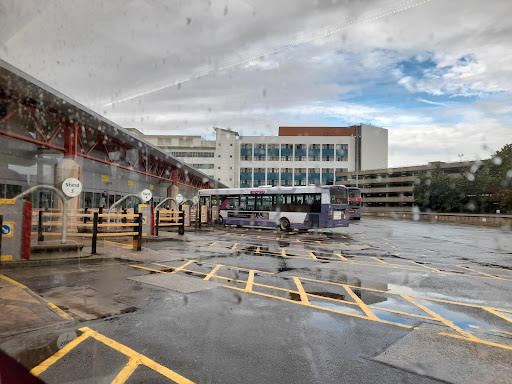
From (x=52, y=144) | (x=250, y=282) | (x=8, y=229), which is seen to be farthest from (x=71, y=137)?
(x=250, y=282)

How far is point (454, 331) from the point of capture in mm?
4965

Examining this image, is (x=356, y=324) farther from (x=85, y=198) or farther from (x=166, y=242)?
(x=85, y=198)

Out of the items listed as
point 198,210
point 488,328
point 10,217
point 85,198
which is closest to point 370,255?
point 488,328

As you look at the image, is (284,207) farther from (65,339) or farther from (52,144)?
(65,339)

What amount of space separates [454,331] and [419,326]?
45 cm

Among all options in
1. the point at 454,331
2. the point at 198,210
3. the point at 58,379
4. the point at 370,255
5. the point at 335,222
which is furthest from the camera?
the point at 198,210

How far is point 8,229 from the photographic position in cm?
854

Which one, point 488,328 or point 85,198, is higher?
point 85,198

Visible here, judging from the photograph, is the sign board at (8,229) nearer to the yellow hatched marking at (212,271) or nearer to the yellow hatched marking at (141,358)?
the yellow hatched marking at (212,271)

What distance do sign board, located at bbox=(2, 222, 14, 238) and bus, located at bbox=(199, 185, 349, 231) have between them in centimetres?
1732

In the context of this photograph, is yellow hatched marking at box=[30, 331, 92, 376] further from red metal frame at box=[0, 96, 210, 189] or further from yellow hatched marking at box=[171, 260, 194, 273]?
red metal frame at box=[0, 96, 210, 189]

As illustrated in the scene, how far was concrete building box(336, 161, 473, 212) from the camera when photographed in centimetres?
8961

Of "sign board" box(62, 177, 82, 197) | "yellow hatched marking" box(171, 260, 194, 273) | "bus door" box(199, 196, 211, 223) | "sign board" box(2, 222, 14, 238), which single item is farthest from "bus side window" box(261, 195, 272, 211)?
"sign board" box(2, 222, 14, 238)

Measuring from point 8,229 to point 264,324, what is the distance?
7140mm
